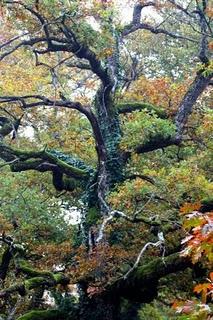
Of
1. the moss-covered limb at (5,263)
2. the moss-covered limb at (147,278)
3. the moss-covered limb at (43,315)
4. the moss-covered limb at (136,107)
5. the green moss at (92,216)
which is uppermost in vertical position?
the moss-covered limb at (136,107)

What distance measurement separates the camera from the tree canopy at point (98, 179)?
24.7ft

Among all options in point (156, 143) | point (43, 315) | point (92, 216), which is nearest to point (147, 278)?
point (43, 315)

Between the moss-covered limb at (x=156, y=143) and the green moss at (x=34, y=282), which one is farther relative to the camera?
the moss-covered limb at (x=156, y=143)

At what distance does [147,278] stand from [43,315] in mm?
1915

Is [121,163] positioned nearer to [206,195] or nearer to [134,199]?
[134,199]

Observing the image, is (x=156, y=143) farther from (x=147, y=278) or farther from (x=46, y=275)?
(x=46, y=275)

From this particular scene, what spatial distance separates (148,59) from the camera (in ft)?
55.9

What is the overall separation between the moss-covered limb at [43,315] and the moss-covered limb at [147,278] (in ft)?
3.43

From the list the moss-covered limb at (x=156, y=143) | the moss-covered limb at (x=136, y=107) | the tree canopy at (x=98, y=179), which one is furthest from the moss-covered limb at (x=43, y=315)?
the moss-covered limb at (x=136, y=107)

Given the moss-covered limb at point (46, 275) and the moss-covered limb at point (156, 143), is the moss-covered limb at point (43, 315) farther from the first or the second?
the moss-covered limb at point (156, 143)

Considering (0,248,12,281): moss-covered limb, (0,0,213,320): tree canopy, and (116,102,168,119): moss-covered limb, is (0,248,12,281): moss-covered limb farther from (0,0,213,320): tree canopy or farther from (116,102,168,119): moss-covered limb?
(116,102,168,119): moss-covered limb

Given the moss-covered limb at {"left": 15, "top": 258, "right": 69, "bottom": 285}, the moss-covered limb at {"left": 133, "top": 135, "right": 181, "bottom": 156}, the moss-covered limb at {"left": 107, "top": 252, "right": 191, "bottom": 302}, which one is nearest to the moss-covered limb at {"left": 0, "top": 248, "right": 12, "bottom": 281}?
the moss-covered limb at {"left": 15, "top": 258, "right": 69, "bottom": 285}

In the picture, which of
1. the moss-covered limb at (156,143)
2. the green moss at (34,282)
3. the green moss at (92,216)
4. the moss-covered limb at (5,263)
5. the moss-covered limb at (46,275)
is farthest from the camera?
the moss-covered limb at (156,143)

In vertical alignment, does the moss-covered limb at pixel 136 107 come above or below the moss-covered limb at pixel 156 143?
above
